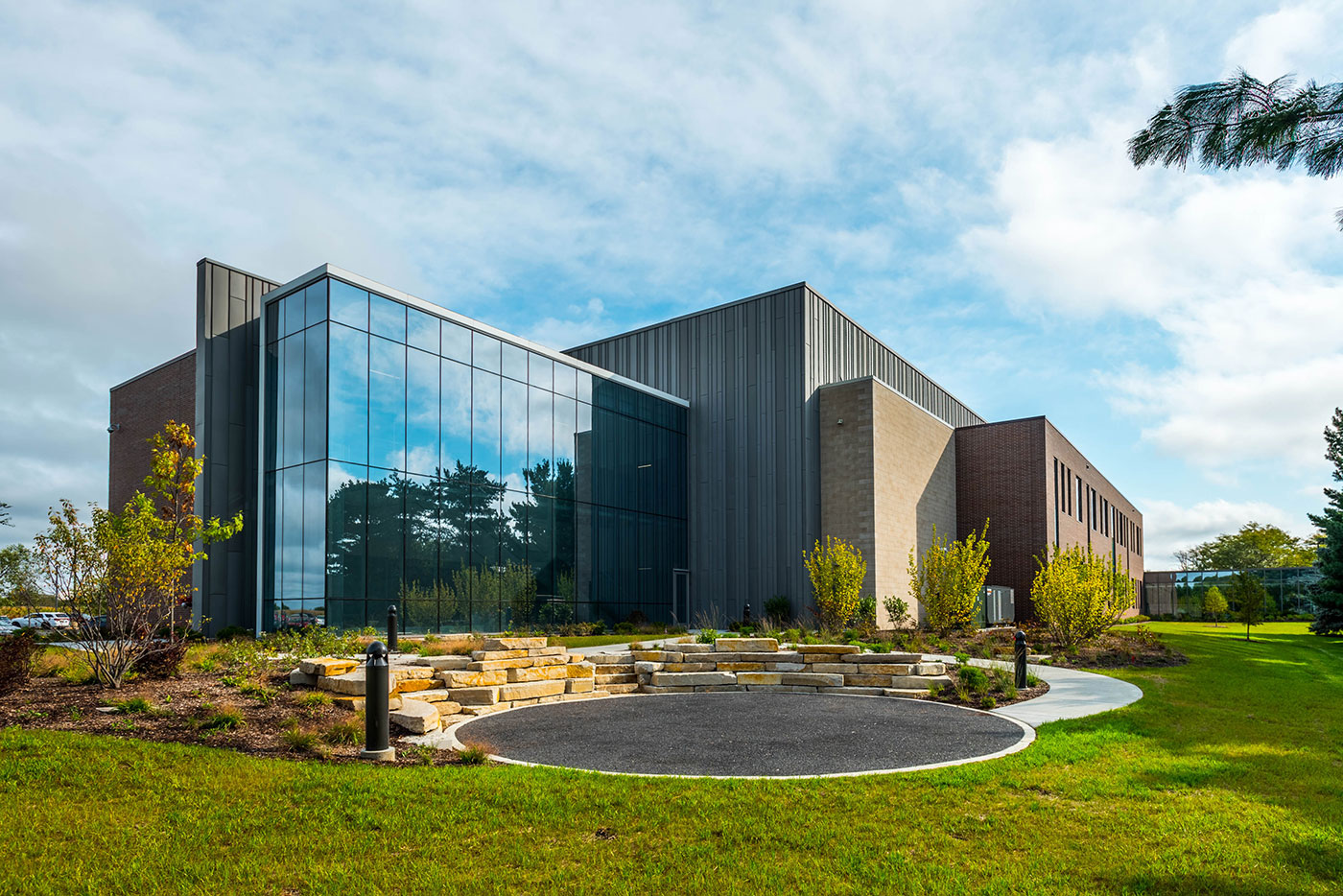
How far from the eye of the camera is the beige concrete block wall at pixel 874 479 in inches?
1062

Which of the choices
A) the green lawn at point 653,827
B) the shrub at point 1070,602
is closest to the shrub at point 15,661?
the green lawn at point 653,827

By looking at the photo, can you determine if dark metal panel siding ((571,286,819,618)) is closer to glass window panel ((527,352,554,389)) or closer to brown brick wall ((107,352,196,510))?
glass window panel ((527,352,554,389))

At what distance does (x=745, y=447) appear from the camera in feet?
98.3

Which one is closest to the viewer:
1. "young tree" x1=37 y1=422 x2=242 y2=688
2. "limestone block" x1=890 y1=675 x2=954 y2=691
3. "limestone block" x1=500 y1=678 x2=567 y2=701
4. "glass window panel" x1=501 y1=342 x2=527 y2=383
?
"young tree" x1=37 y1=422 x2=242 y2=688

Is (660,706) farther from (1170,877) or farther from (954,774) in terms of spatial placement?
(1170,877)

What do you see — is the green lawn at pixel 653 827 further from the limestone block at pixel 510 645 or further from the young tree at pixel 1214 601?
the young tree at pixel 1214 601

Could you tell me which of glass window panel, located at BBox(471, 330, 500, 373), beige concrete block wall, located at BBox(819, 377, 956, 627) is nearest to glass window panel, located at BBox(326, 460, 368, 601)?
glass window panel, located at BBox(471, 330, 500, 373)

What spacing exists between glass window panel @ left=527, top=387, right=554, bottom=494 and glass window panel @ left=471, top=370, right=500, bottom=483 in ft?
4.35

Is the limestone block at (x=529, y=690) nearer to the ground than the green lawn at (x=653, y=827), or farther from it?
nearer to the ground

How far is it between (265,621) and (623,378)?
13.5m

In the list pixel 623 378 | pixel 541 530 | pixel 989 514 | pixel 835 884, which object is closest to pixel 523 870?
pixel 835 884

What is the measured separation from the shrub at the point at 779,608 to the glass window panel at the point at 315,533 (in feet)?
46.2

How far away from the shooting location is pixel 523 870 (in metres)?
4.40

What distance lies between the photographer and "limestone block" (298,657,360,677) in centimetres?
1010
